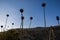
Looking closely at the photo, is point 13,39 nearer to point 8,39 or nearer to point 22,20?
point 8,39

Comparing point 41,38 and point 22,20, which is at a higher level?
point 22,20

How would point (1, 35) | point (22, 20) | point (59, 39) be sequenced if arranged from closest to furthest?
point (1, 35) → point (59, 39) → point (22, 20)

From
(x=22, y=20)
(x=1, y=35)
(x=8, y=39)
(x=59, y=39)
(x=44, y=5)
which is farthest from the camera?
(x=44, y=5)

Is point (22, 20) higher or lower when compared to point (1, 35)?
higher

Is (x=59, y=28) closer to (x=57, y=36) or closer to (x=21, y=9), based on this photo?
(x=57, y=36)

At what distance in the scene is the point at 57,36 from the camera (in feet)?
156

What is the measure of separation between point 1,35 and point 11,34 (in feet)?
7.75

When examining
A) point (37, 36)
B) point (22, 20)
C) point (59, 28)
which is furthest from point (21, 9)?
point (59, 28)

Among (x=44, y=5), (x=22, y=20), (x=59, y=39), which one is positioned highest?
(x=44, y=5)

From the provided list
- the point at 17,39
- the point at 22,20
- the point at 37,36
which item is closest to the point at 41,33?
the point at 37,36

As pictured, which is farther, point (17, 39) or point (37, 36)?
point (37, 36)

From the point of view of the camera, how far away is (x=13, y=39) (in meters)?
37.1

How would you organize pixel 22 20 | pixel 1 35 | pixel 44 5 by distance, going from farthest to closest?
pixel 44 5 → pixel 22 20 → pixel 1 35

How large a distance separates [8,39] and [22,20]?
496 inches
